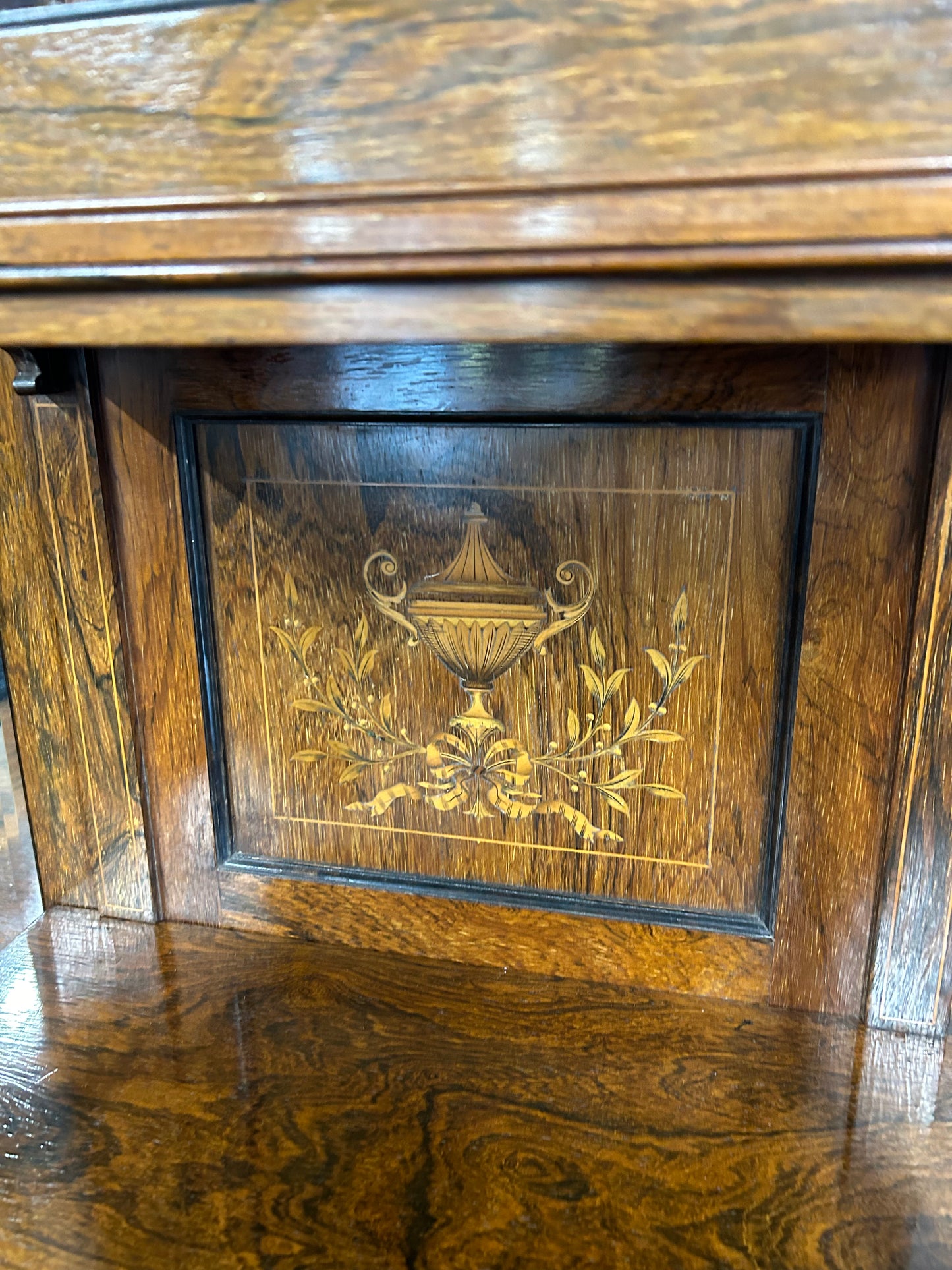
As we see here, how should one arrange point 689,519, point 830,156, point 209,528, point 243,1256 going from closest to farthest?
point 830,156 → point 243,1256 → point 689,519 → point 209,528

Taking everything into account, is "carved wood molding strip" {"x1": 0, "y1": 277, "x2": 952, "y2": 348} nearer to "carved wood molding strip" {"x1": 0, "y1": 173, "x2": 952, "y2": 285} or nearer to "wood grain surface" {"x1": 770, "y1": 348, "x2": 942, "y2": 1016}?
"carved wood molding strip" {"x1": 0, "y1": 173, "x2": 952, "y2": 285}

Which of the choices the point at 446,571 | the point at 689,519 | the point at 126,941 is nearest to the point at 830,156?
the point at 689,519

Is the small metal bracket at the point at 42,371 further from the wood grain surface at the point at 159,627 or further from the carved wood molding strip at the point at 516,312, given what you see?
the carved wood molding strip at the point at 516,312

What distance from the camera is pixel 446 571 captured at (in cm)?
84

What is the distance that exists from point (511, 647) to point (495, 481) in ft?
0.48

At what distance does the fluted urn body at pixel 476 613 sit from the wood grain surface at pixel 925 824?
30 cm

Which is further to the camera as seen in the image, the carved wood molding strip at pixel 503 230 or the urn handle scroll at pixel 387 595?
the urn handle scroll at pixel 387 595

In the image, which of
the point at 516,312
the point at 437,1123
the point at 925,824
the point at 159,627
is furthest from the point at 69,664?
the point at 925,824

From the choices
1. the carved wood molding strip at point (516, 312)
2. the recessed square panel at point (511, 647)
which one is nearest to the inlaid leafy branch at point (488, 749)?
the recessed square panel at point (511, 647)

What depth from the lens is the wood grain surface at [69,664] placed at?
88 cm

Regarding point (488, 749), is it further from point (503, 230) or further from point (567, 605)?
point (503, 230)

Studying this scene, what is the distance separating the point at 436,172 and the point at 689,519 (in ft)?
1.24

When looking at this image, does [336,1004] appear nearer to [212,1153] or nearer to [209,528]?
[212,1153]

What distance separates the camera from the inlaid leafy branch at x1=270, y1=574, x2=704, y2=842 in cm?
84
